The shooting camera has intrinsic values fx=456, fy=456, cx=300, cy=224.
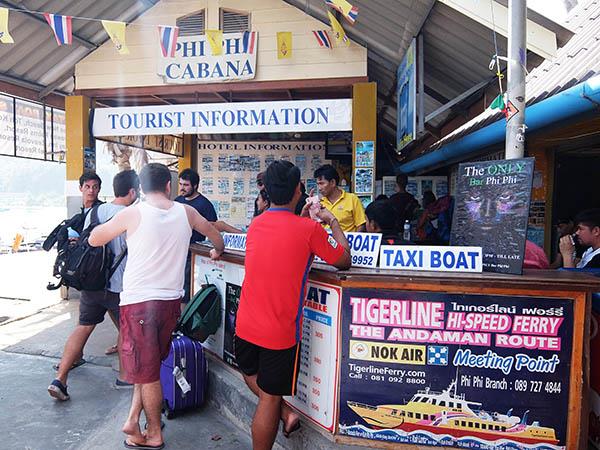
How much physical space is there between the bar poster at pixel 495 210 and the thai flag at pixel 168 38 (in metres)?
4.23

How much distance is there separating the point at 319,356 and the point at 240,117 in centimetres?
389

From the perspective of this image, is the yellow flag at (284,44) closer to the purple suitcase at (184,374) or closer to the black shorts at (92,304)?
the black shorts at (92,304)

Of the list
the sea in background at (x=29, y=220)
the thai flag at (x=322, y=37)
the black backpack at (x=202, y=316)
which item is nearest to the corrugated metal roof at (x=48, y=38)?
the thai flag at (x=322, y=37)

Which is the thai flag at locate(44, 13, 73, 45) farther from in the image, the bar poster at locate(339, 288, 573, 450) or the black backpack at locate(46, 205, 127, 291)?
the bar poster at locate(339, 288, 573, 450)

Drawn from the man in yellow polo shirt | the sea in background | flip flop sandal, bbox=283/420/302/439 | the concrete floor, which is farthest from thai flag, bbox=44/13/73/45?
the sea in background

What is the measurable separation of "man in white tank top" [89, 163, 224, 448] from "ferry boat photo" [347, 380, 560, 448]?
4.38 ft

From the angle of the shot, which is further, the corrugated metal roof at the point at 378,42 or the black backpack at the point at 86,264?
the corrugated metal roof at the point at 378,42

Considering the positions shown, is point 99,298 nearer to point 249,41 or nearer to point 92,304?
point 92,304

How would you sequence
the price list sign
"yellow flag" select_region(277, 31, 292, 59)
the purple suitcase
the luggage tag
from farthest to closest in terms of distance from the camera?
"yellow flag" select_region(277, 31, 292, 59), the purple suitcase, the luggage tag, the price list sign

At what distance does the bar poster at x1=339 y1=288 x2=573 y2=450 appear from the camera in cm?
227

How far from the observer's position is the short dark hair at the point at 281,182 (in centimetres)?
239

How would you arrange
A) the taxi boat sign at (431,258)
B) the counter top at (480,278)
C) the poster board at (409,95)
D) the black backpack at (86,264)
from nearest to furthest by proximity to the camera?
the counter top at (480,278)
the taxi boat sign at (431,258)
the black backpack at (86,264)
the poster board at (409,95)

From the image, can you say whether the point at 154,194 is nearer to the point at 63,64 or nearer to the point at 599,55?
the point at 599,55

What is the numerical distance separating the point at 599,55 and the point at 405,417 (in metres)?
2.66
